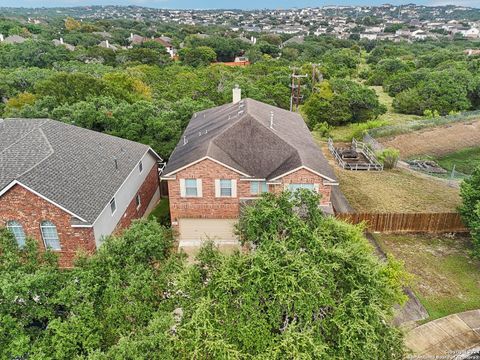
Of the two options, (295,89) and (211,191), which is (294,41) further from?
(211,191)

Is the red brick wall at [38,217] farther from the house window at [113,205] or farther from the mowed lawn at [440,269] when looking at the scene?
the mowed lawn at [440,269]

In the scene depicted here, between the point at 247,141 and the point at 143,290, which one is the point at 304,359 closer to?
the point at 143,290

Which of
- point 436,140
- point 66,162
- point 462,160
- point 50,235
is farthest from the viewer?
point 436,140

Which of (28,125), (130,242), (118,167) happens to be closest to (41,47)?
(28,125)

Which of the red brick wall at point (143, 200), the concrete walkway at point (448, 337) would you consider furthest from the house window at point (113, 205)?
the concrete walkway at point (448, 337)

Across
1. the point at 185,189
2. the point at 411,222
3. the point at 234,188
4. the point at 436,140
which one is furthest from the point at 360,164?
the point at 185,189

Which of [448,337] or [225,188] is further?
[225,188]
